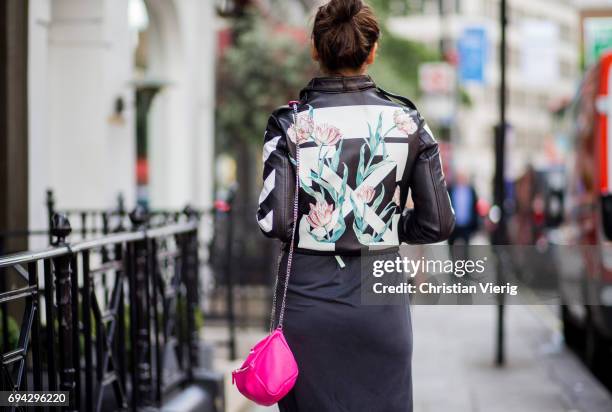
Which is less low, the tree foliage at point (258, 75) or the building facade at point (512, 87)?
the building facade at point (512, 87)

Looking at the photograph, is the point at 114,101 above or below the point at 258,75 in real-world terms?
below

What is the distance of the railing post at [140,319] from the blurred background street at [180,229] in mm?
10

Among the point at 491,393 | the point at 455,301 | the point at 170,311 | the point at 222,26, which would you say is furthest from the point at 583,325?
the point at 222,26

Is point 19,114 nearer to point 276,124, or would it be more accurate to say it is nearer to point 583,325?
point 276,124

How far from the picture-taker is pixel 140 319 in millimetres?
5016

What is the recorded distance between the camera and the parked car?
27.6 feet

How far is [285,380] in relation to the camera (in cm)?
295

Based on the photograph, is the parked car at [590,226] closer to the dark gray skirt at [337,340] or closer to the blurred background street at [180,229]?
the blurred background street at [180,229]

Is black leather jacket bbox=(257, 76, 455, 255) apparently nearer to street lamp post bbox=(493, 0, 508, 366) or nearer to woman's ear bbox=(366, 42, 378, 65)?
woman's ear bbox=(366, 42, 378, 65)

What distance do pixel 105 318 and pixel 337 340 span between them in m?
1.83

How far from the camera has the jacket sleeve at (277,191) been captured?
3.02 m

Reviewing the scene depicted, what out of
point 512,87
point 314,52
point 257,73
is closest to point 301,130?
point 314,52

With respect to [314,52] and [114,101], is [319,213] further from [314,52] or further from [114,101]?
[114,101]

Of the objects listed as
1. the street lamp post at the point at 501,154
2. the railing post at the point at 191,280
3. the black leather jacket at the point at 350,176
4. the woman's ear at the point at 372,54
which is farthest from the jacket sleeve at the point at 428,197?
the street lamp post at the point at 501,154
